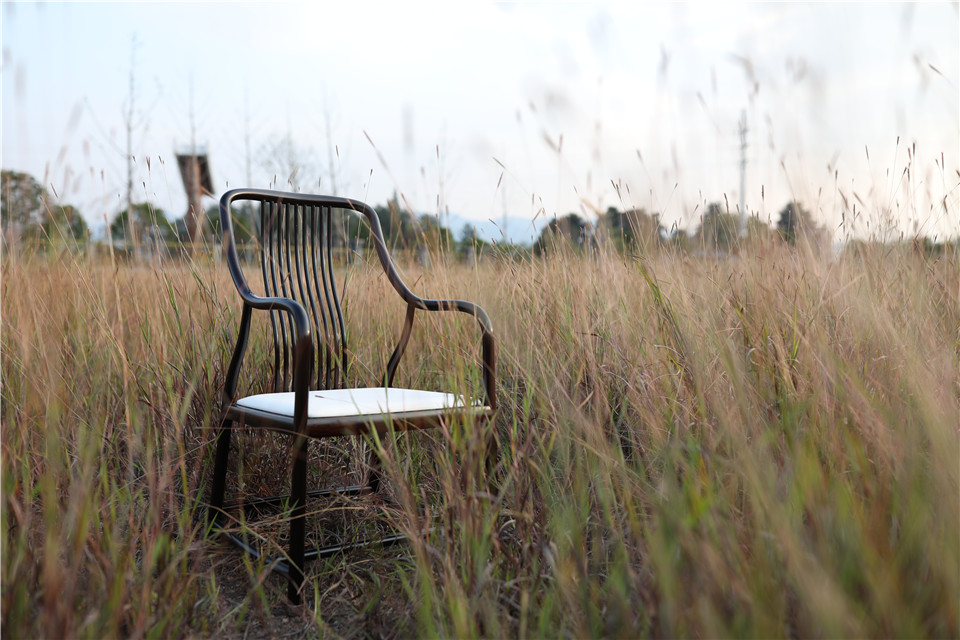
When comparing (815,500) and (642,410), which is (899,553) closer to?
(815,500)

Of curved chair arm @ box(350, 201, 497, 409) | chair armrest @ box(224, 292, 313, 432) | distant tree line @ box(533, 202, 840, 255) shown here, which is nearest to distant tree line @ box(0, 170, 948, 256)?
distant tree line @ box(533, 202, 840, 255)

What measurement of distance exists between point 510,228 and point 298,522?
1.47 meters

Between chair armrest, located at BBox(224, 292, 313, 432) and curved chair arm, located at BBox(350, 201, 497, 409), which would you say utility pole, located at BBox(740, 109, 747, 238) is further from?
chair armrest, located at BBox(224, 292, 313, 432)

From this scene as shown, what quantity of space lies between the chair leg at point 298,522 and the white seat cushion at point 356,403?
0.31 ft

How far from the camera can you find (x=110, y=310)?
8.03 feet

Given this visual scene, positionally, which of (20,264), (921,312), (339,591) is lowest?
(339,591)

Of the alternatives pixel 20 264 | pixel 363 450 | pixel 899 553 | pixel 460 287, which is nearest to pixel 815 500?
pixel 899 553

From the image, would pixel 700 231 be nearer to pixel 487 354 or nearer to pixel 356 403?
pixel 487 354

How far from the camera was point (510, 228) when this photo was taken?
2703 millimetres

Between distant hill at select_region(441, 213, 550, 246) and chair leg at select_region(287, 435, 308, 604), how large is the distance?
1.18 m

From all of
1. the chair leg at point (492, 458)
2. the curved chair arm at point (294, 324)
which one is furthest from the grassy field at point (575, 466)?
the curved chair arm at point (294, 324)

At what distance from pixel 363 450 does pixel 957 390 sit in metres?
1.57

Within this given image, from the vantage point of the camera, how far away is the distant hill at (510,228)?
8.32 feet

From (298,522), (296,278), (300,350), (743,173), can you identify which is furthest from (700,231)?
(298,522)
